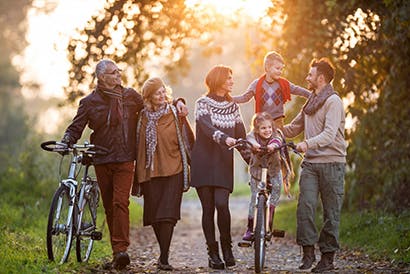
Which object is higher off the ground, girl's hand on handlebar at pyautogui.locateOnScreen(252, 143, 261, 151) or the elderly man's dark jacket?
the elderly man's dark jacket

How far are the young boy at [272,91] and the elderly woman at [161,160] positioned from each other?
0.84 m

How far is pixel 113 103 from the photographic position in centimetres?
951

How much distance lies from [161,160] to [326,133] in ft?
6.33

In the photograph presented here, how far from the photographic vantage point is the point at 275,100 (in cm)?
993

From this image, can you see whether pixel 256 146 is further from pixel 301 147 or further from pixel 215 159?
pixel 215 159

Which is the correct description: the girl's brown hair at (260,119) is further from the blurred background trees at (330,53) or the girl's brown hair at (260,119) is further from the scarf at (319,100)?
the blurred background trees at (330,53)

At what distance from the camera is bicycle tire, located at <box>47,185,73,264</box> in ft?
29.0

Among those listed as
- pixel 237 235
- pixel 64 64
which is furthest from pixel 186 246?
pixel 64 64

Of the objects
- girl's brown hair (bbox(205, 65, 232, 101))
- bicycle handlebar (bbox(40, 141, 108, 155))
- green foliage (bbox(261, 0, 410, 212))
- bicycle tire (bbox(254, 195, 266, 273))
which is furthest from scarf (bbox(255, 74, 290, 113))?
green foliage (bbox(261, 0, 410, 212))

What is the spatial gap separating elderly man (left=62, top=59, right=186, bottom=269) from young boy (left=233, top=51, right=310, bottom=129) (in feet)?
4.66

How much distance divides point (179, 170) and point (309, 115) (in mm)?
1630

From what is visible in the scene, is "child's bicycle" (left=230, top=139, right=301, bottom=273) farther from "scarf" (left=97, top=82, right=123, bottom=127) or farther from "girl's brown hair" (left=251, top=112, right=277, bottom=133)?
"scarf" (left=97, top=82, right=123, bottom=127)

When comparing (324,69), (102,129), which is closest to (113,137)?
(102,129)

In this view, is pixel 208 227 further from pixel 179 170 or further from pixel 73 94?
pixel 73 94
